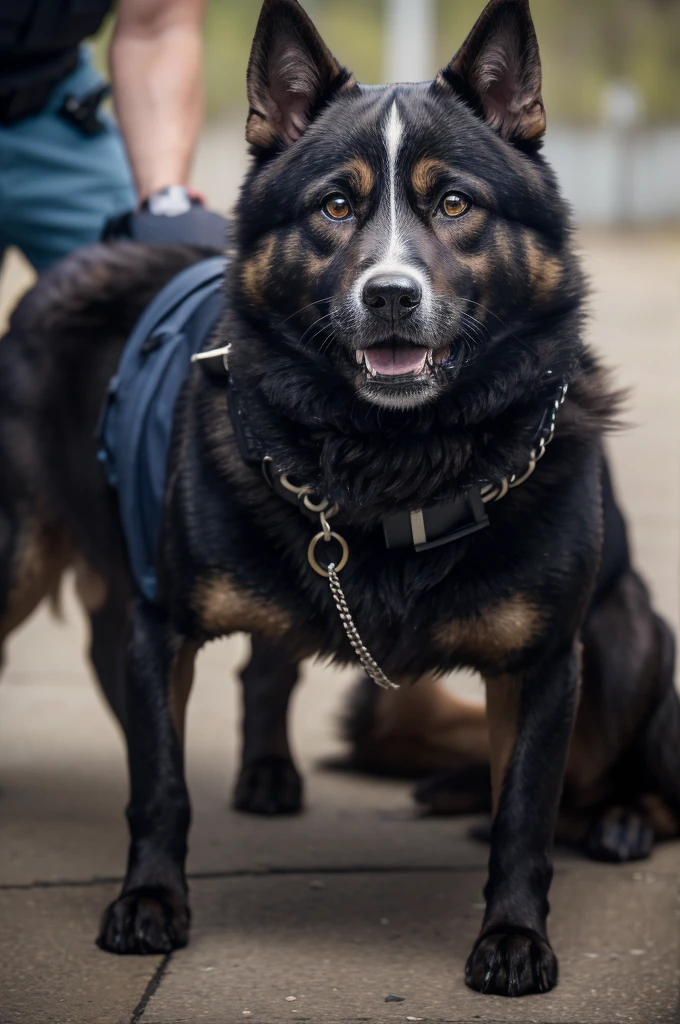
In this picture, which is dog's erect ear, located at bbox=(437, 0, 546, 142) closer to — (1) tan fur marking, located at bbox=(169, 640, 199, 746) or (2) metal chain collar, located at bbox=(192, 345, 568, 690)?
(2) metal chain collar, located at bbox=(192, 345, 568, 690)

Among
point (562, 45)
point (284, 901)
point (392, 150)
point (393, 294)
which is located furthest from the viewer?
point (562, 45)

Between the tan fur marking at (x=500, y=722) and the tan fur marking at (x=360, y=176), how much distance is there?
39.5 inches

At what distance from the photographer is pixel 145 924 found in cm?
292

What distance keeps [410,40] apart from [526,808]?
74.5 feet

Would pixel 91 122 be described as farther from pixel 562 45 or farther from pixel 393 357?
pixel 562 45

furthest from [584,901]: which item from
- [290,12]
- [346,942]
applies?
[290,12]

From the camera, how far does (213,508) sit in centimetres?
296

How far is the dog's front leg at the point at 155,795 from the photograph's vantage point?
117 inches

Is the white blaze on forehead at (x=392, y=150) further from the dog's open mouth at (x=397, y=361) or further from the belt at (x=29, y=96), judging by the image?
the belt at (x=29, y=96)

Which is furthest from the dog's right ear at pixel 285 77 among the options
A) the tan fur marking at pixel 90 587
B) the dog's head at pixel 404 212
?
the tan fur marking at pixel 90 587

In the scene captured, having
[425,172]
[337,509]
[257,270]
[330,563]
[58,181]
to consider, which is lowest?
[330,563]

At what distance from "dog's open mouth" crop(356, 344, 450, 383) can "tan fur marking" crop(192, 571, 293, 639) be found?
51 cm

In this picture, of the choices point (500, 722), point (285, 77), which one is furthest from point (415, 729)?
point (285, 77)

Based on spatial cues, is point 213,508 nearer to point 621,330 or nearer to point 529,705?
point 529,705
